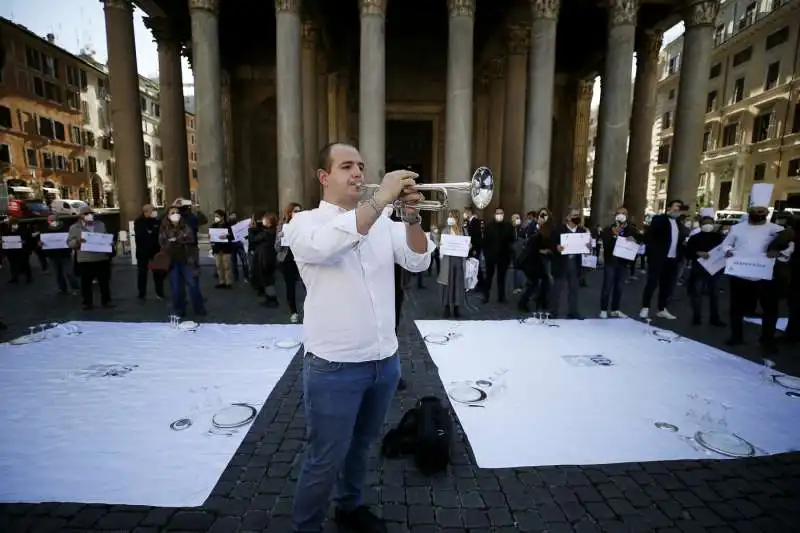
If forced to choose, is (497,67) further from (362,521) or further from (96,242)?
(362,521)

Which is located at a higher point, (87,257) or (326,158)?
(326,158)

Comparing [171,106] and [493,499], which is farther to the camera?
[171,106]

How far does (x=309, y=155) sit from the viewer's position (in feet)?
61.3

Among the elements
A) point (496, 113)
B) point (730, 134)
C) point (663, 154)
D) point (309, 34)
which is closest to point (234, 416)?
point (309, 34)

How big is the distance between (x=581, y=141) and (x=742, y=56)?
85.6ft

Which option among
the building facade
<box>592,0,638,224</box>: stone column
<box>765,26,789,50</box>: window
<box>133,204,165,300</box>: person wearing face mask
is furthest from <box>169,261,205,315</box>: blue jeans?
<box>765,26,789,50</box>: window

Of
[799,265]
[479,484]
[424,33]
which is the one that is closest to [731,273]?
[799,265]

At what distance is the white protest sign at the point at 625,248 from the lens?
7.84 metres

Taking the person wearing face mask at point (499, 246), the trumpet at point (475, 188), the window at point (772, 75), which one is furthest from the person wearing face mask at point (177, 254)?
the window at point (772, 75)

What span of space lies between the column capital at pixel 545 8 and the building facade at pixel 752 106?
60.7 feet

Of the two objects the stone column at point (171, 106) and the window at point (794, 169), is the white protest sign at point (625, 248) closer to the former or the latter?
the stone column at point (171, 106)

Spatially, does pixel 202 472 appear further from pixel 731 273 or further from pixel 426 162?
pixel 426 162

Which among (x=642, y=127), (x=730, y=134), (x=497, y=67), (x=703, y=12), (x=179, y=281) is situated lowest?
(x=179, y=281)

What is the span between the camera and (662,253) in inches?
324
